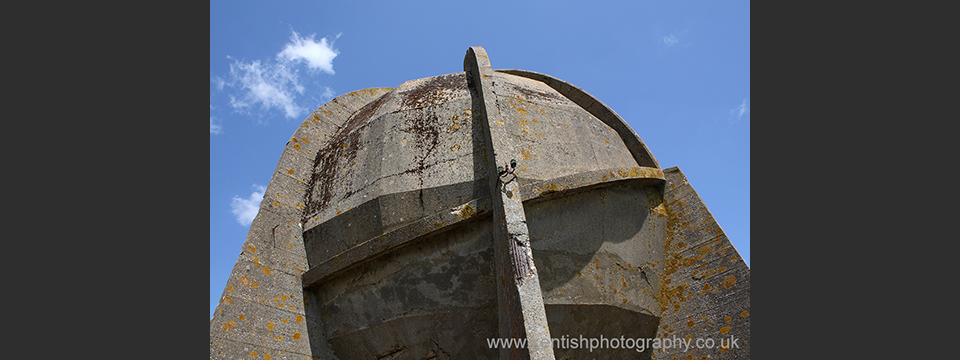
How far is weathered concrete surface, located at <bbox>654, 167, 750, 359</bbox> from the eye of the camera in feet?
18.8

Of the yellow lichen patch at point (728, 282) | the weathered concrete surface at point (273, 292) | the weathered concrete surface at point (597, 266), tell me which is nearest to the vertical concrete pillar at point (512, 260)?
the weathered concrete surface at point (597, 266)

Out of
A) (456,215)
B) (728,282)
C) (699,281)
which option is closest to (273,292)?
(456,215)

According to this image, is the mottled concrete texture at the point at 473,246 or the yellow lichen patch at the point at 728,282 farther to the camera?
the yellow lichen patch at the point at 728,282

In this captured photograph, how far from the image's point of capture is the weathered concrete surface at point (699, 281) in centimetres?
574

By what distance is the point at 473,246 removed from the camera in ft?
17.8

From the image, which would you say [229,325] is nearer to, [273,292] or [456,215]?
[273,292]

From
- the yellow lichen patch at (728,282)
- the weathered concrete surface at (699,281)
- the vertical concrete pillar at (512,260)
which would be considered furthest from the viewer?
the yellow lichen patch at (728,282)

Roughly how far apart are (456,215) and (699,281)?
2.73m

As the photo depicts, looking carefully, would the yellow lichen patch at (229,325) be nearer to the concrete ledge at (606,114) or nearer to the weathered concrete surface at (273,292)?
the weathered concrete surface at (273,292)

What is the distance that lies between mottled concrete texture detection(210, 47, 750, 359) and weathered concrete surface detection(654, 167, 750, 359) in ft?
0.05

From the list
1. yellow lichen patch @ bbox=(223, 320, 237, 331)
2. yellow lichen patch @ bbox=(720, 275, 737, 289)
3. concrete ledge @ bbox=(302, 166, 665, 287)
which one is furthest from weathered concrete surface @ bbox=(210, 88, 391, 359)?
yellow lichen patch @ bbox=(720, 275, 737, 289)

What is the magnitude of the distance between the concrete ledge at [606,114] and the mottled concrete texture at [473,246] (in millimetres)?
165

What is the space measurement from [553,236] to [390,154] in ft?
6.53

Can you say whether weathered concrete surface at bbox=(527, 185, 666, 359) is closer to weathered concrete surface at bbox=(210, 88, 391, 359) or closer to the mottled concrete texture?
the mottled concrete texture
